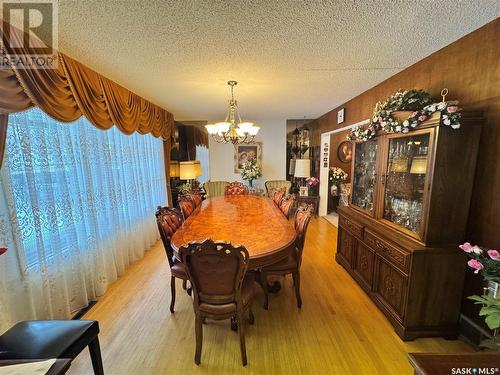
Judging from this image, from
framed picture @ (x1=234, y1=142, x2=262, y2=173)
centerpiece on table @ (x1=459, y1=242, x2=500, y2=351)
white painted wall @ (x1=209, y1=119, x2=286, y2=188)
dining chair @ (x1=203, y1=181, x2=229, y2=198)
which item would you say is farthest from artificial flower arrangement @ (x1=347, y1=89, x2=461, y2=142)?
dining chair @ (x1=203, y1=181, x2=229, y2=198)

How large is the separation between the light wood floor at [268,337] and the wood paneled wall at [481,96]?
0.81 meters

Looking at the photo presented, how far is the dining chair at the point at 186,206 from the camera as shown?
2929mm

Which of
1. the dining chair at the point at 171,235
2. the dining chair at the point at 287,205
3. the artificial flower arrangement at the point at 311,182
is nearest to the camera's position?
the dining chair at the point at 171,235

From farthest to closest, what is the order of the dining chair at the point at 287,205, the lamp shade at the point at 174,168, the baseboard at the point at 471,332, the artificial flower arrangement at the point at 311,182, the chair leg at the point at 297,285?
the artificial flower arrangement at the point at 311,182, the lamp shade at the point at 174,168, the dining chair at the point at 287,205, the chair leg at the point at 297,285, the baseboard at the point at 471,332

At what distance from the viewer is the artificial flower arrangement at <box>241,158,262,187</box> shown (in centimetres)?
516

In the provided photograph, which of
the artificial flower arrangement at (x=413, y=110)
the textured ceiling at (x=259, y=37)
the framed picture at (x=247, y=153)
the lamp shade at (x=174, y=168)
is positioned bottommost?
the lamp shade at (x=174, y=168)

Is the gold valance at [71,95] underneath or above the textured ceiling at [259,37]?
underneath

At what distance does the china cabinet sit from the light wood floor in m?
0.24

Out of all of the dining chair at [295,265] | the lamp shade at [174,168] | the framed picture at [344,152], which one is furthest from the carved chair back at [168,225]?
the framed picture at [344,152]

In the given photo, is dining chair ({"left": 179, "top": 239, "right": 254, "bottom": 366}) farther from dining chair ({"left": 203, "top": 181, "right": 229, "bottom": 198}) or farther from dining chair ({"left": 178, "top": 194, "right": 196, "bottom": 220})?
dining chair ({"left": 203, "top": 181, "right": 229, "bottom": 198})

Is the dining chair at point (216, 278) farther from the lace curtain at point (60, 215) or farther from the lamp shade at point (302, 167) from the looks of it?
the lamp shade at point (302, 167)

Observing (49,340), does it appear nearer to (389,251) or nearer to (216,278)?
(216,278)

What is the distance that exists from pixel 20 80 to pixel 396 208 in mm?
3252

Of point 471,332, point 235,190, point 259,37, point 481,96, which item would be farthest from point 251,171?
point 471,332
